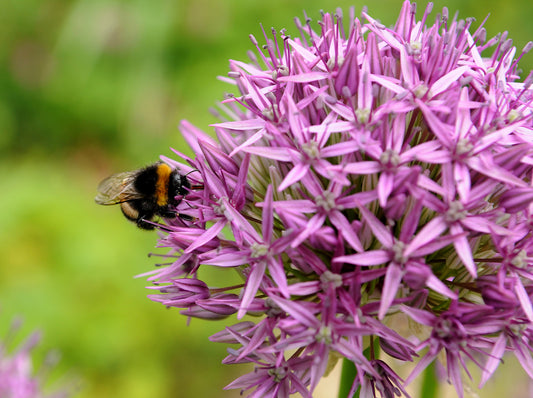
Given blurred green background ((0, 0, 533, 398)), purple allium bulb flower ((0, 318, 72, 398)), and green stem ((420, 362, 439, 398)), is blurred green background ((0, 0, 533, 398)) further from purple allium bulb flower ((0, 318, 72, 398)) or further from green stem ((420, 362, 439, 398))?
green stem ((420, 362, 439, 398))

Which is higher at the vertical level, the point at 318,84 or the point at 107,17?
the point at 107,17

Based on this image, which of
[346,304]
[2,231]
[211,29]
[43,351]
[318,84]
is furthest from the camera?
[211,29]

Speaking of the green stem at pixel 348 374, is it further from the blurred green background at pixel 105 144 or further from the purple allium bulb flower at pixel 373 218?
the blurred green background at pixel 105 144

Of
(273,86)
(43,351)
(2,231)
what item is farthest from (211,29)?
(273,86)

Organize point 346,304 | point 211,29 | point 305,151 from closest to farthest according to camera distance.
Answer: point 346,304, point 305,151, point 211,29

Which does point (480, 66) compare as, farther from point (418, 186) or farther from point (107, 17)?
point (107, 17)

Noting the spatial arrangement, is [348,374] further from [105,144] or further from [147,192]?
[105,144]

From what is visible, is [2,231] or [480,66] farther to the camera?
[2,231]

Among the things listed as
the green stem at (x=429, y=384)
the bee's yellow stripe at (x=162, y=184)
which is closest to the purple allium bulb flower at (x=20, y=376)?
the bee's yellow stripe at (x=162, y=184)
